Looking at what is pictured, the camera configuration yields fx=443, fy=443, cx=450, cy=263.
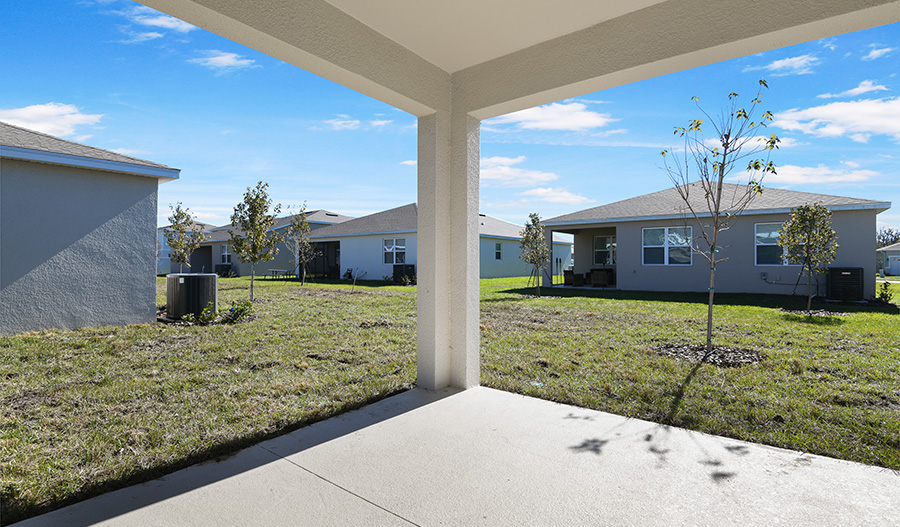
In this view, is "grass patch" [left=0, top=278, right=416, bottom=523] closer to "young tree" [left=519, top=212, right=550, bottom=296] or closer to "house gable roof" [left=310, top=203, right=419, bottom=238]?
"young tree" [left=519, top=212, right=550, bottom=296]

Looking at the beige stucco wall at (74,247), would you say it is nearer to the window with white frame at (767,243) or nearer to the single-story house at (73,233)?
the single-story house at (73,233)

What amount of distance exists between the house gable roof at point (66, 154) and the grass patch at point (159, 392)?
285 centimetres

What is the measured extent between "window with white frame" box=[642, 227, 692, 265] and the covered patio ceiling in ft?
41.2


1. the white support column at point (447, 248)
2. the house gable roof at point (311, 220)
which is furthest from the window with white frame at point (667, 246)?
the house gable roof at point (311, 220)

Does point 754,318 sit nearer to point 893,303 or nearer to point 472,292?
point 893,303

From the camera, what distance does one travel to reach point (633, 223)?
1560 cm

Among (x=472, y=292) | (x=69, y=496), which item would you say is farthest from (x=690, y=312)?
(x=69, y=496)

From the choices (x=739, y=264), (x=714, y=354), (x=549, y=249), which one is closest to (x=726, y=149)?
(x=714, y=354)

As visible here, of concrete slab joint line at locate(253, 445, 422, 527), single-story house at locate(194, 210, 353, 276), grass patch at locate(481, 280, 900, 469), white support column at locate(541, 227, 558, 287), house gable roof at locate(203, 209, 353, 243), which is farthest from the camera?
single-story house at locate(194, 210, 353, 276)

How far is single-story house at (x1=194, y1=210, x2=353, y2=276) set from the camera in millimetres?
26597

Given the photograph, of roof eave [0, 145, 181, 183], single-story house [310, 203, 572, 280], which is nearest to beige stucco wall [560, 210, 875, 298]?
single-story house [310, 203, 572, 280]

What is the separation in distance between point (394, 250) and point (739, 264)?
47.3ft

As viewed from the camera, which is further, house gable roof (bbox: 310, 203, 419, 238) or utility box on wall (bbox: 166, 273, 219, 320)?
house gable roof (bbox: 310, 203, 419, 238)

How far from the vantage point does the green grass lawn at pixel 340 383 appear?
2920mm
